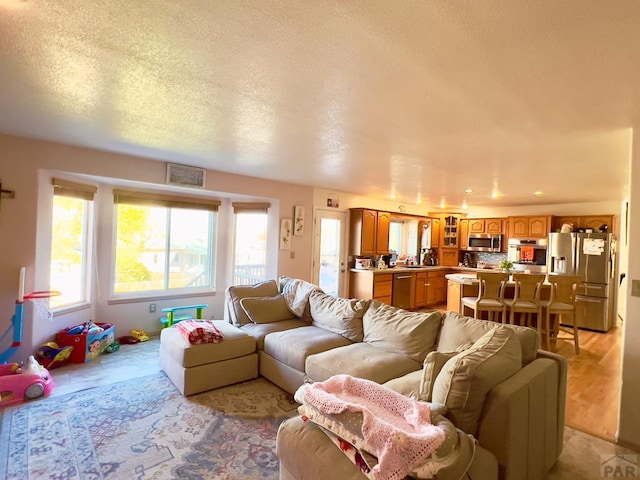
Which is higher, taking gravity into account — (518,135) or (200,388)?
(518,135)

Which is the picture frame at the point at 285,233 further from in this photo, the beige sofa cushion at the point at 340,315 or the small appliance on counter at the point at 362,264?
the beige sofa cushion at the point at 340,315

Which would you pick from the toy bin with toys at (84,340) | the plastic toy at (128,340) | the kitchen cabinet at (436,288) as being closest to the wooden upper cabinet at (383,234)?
the kitchen cabinet at (436,288)

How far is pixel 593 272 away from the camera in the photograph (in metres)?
5.58

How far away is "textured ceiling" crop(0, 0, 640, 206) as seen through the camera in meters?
1.36

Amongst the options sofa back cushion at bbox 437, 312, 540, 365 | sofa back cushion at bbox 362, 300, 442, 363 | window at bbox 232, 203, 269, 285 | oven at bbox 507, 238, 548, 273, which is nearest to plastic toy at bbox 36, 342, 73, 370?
window at bbox 232, 203, 269, 285

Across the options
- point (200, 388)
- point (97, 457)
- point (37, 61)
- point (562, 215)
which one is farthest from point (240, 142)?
point (562, 215)

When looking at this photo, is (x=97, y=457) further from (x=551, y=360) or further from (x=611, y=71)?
(x=611, y=71)

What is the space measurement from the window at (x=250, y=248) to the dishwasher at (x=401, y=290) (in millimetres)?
2628

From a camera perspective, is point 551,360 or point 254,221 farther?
point 254,221

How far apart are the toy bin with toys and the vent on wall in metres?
1.93

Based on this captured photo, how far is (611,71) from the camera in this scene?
169 cm

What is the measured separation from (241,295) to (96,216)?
2257 millimetres

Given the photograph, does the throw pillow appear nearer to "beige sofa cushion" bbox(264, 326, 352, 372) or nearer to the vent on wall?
"beige sofa cushion" bbox(264, 326, 352, 372)

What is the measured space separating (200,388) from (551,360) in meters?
2.73
